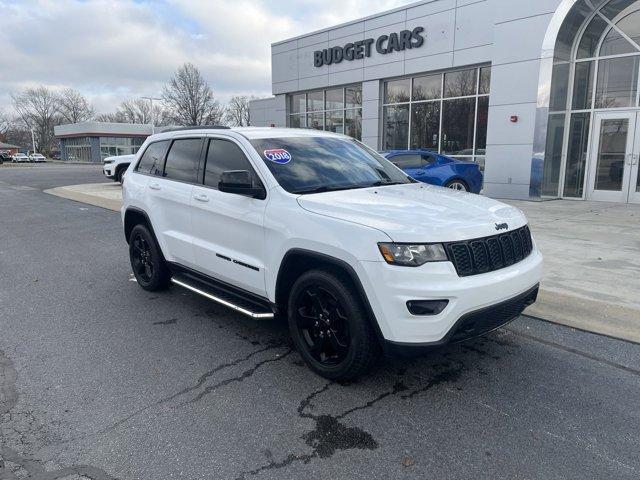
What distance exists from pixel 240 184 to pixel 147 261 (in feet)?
8.25

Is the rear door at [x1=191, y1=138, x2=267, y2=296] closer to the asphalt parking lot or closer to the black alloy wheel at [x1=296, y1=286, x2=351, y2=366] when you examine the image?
the black alloy wheel at [x1=296, y1=286, x2=351, y2=366]

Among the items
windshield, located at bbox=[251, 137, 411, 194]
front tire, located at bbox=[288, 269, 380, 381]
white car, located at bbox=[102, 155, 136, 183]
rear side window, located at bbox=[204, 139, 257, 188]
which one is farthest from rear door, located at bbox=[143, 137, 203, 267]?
white car, located at bbox=[102, 155, 136, 183]

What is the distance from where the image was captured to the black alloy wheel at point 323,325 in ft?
11.3

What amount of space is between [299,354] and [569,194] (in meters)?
13.6

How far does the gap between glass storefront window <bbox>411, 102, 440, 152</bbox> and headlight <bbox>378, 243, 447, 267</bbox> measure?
16.2 meters

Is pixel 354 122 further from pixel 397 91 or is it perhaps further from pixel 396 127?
pixel 397 91

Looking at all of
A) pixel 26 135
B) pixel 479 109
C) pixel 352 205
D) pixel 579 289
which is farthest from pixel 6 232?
pixel 26 135

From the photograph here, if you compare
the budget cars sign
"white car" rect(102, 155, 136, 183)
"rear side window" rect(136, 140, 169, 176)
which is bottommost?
"white car" rect(102, 155, 136, 183)

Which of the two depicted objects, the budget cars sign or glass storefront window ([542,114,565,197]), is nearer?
glass storefront window ([542,114,565,197])

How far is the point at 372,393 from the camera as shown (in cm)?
341

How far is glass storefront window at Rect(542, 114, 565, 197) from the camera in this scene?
14.4 m

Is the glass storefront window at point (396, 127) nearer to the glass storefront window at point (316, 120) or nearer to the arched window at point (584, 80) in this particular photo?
the glass storefront window at point (316, 120)

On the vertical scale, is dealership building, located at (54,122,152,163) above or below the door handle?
above

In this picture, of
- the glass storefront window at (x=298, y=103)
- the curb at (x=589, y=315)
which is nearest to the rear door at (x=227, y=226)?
the curb at (x=589, y=315)
